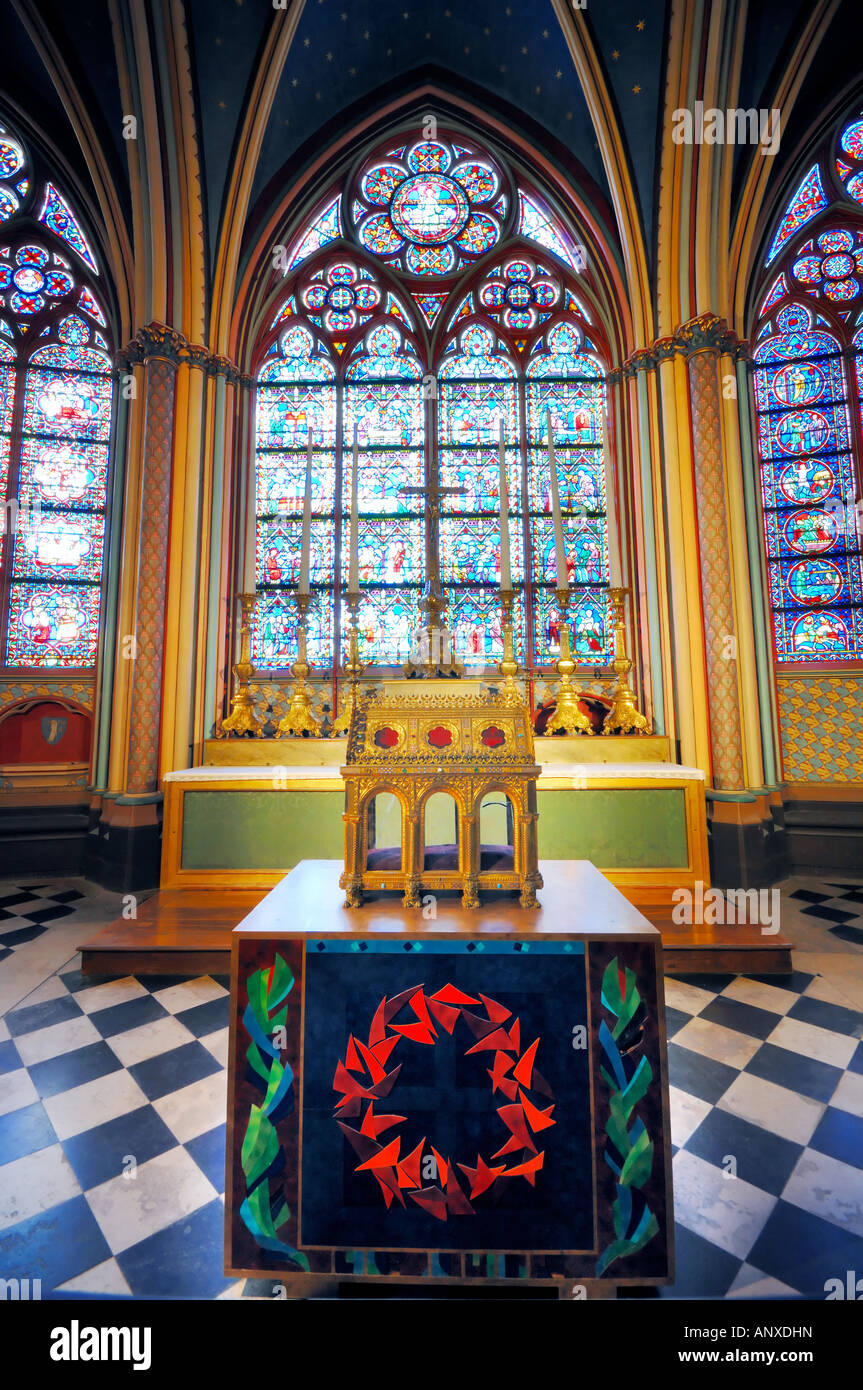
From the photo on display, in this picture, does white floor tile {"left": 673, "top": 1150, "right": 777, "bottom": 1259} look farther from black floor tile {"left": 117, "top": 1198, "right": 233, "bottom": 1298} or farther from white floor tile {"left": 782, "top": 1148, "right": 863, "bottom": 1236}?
black floor tile {"left": 117, "top": 1198, "right": 233, "bottom": 1298}

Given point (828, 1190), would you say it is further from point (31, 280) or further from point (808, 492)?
point (31, 280)

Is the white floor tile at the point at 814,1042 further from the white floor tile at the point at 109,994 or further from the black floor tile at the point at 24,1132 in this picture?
the white floor tile at the point at 109,994

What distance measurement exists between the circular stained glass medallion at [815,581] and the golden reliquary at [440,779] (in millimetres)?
5994

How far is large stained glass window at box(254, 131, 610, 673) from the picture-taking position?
22.4 feet

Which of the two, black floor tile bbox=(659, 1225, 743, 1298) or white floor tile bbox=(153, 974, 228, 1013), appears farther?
white floor tile bbox=(153, 974, 228, 1013)

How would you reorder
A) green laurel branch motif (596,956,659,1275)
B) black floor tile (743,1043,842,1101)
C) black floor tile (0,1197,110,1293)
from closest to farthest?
1. green laurel branch motif (596,956,659,1275)
2. black floor tile (0,1197,110,1293)
3. black floor tile (743,1043,842,1101)

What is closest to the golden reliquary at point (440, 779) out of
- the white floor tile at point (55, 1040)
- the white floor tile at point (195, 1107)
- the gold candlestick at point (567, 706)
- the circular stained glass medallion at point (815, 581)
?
the white floor tile at point (195, 1107)

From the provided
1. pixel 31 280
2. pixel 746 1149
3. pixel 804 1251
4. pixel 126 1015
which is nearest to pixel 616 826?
pixel 746 1149

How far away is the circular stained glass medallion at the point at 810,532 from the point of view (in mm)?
6367

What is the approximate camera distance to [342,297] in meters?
7.31

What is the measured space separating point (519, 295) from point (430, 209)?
1648mm

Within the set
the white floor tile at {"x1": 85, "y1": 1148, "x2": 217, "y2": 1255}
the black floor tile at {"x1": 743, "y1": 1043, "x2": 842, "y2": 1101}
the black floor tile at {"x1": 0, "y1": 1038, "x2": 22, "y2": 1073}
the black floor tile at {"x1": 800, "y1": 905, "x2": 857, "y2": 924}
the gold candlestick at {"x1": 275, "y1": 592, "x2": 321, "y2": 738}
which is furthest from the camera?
the gold candlestick at {"x1": 275, "y1": 592, "x2": 321, "y2": 738}

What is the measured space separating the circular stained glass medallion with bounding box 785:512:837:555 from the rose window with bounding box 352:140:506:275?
522 centimetres

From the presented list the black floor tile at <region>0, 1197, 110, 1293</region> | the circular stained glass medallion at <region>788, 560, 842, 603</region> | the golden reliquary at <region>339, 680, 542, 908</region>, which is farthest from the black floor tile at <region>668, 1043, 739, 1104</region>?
the circular stained glass medallion at <region>788, 560, 842, 603</region>
